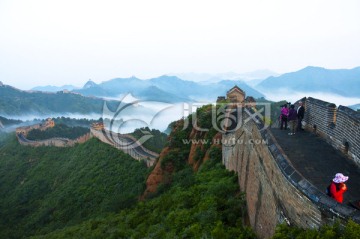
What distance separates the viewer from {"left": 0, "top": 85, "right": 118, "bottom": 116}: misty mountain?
138000 millimetres

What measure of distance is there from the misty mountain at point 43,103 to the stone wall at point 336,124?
128951 mm

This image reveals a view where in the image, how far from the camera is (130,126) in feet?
201

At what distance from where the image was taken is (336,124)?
8.88 metres

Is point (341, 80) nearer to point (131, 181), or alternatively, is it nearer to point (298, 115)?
point (131, 181)

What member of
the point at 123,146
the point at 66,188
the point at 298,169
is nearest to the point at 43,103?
the point at 123,146

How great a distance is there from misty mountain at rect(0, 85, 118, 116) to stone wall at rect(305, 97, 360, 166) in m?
129

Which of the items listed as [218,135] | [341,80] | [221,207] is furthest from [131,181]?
[341,80]

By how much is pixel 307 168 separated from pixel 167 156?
13010mm

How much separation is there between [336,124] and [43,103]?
6041 inches

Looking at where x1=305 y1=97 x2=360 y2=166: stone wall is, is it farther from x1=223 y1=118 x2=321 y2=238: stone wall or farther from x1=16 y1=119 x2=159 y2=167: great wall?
x1=16 y1=119 x2=159 y2=167: great wall

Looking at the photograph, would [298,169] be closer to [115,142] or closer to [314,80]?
[115,142]

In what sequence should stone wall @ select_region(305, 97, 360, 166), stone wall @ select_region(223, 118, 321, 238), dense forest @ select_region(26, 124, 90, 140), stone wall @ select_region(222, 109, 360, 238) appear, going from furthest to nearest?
dense forest @ select_region(26, 124, 90, 140), stone wall @ select_region(305, 97, 360, 166), stone wall @ select_region(223, 118, 321, 238), stone wall @ select_region(222, 109, 360, 238)

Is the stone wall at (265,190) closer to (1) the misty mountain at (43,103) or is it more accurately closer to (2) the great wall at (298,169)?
(2) the great wall at (298,169)

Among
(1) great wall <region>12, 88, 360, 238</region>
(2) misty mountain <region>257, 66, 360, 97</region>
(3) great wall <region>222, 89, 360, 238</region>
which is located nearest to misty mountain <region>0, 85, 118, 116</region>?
(2) misty mountain <region>257, 66, 360, 97</region>
